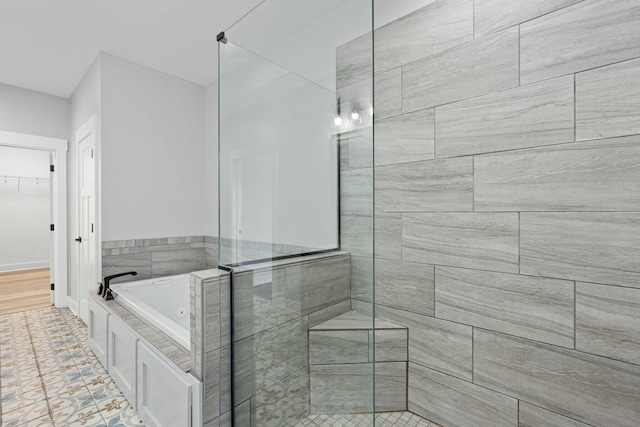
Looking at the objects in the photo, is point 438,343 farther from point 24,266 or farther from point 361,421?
point 24,266

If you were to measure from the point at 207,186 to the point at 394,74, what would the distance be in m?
2.43

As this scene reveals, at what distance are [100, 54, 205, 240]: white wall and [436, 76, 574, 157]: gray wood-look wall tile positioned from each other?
2.69 metres

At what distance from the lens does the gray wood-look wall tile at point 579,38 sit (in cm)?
125

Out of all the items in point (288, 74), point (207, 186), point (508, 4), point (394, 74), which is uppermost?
point (508, 4)

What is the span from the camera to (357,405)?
3.99ft

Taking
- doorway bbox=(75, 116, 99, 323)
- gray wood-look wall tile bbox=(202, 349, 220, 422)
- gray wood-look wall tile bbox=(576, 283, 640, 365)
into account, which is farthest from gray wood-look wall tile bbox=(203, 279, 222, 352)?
doorway bbox=(75, 116, 99, 323)

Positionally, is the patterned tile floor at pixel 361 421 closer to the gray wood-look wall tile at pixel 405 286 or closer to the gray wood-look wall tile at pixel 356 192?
the gray wood-look wall tile at pixel 405 286

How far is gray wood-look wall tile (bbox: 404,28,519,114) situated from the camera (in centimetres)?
156

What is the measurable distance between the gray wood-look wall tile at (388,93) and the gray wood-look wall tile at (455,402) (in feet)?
5.04

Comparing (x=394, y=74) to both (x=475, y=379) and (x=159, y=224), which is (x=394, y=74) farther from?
(x=159, y=224)

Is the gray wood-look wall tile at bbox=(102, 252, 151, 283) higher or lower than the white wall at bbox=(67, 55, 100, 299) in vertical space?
lower

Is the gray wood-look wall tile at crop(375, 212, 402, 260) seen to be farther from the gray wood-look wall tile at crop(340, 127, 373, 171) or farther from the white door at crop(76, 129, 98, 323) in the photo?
A: the white door at crop(76, 129, 98, 323)

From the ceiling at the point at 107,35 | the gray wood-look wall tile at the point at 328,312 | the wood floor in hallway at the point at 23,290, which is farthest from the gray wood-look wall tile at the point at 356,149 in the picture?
the wood floor in hallway at the point at 23,290

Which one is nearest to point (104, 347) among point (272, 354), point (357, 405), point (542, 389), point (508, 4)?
point (272, 354)
